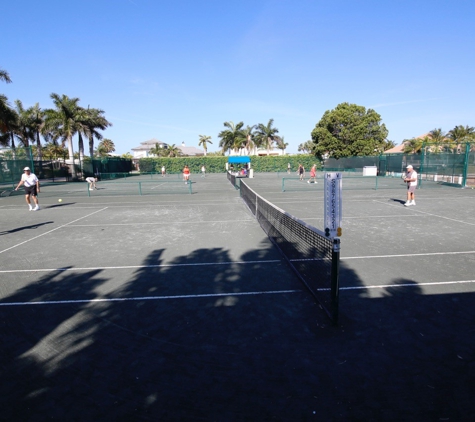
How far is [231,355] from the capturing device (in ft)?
12.0

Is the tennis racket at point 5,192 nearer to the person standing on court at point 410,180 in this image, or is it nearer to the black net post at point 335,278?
the person standing on court at point 410,180

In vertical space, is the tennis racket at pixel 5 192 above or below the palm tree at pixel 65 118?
below

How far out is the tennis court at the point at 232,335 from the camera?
2.92 meters

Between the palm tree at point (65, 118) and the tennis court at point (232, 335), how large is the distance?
137 feet

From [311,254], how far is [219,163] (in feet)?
195

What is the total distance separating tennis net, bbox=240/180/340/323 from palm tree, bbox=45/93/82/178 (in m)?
42.6

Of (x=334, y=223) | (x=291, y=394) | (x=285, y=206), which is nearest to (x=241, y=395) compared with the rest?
(x=291, y=394)

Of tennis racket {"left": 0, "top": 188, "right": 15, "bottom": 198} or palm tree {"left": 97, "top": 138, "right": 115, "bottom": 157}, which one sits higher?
palm tree {"left": 97, "top": 138, "right": 115, "bottom": 157}

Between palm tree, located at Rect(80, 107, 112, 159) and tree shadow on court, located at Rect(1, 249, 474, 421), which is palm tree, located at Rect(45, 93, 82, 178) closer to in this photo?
palm tree, located at Rect(80, 107, 112, 159)

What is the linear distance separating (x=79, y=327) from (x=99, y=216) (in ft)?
34.9

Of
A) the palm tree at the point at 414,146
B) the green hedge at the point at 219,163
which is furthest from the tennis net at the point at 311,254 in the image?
the palm tree at the point at 414,146

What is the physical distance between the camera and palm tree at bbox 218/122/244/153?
74312mm

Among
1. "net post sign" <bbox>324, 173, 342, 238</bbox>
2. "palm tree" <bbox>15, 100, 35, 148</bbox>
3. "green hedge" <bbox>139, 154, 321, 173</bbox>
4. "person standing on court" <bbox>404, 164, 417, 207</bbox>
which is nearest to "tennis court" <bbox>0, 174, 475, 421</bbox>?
"net post sign" <bbox>324, 173, 342, 238</bbox>

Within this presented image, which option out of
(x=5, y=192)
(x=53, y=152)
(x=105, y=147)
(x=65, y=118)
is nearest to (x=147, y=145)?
(x=105, y=147)
